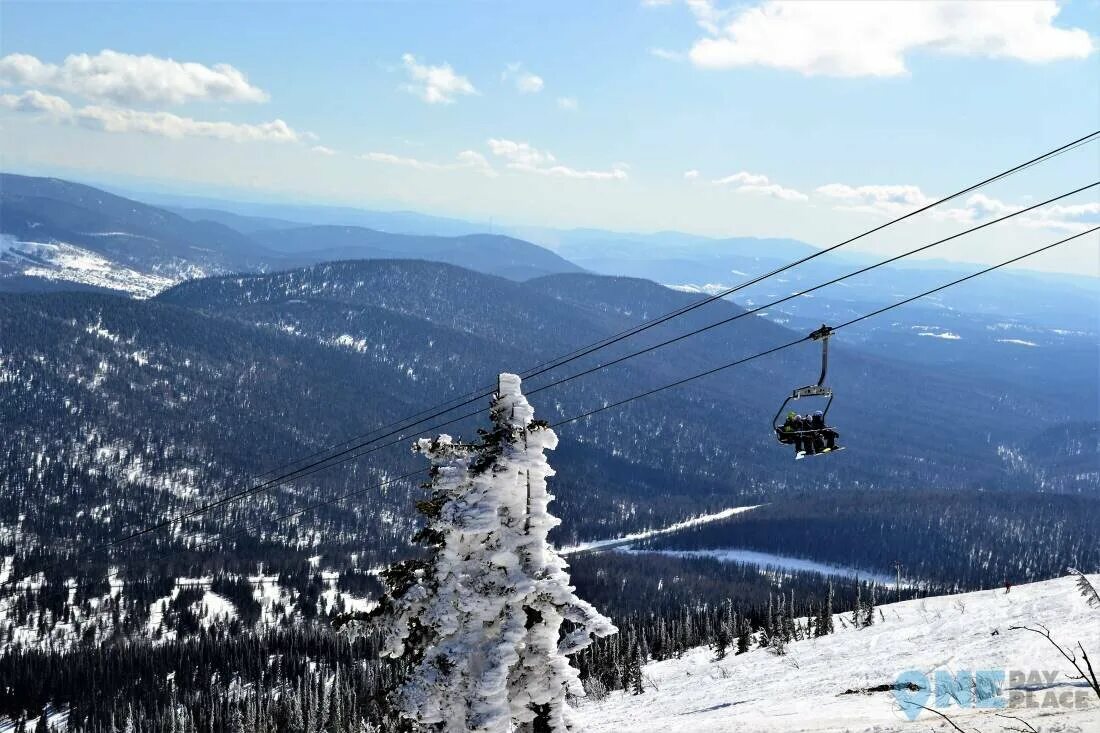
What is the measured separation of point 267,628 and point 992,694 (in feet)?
636

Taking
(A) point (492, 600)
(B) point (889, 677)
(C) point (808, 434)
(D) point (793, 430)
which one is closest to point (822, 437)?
(C) point (808, 434)

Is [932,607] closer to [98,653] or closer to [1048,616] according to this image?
[1048,616]

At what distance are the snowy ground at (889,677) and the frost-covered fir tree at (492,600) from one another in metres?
11.0

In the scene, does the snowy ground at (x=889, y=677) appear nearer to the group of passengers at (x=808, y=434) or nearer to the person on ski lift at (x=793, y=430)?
the group of passengers at (x=808, y=434)

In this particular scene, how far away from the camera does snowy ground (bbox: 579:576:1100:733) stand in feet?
86.0

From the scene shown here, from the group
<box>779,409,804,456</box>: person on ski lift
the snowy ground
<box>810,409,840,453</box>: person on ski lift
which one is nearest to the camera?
<box>810,409,840,453</box>: person on ski lift

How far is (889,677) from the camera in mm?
39094

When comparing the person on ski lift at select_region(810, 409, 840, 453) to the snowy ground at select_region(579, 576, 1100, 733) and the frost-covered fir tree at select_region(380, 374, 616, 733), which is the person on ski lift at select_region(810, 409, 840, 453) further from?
the frost-covered fir tree at select_region(380, 374, 616, 733)

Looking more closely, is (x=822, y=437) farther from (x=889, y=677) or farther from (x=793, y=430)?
(x=889, y=677)

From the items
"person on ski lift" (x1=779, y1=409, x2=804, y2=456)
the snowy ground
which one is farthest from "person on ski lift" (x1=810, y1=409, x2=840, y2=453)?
the snowy ground

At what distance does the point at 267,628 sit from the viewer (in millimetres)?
195125

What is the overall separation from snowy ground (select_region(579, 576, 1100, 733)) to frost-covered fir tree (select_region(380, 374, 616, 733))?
11.0 metres

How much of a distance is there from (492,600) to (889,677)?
27.8 meters

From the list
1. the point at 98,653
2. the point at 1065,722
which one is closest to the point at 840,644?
the point at 1065,722
